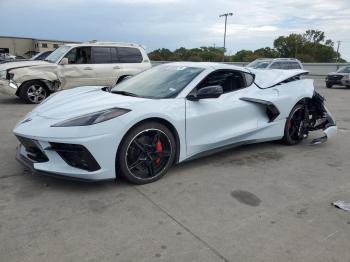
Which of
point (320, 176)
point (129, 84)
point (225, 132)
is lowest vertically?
point (320, 176)

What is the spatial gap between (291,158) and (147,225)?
2.81m

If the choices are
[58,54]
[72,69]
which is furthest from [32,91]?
[58,54]

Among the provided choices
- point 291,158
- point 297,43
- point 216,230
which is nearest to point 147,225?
point 216,230

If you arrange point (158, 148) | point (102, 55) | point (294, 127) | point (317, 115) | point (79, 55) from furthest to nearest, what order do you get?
point (102, 55) < point (79, 55) < point (317, 115) < point (294, 127) < point (158, 148)

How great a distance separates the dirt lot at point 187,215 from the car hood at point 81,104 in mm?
743

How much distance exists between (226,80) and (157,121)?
1427mm

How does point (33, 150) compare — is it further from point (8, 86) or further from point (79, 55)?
point (79, 55)

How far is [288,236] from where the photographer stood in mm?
2941

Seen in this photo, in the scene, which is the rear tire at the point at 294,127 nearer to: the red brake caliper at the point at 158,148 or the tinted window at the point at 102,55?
the red brake caliper at the point at 158,148

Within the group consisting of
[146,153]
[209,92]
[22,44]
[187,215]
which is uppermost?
[22,44]

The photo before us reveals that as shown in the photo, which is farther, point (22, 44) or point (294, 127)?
point (22, 44)

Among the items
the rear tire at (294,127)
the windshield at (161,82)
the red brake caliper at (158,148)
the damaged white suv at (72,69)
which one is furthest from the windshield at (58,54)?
the red brake caliper at (158,148)

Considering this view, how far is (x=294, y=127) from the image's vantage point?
5.77 metres

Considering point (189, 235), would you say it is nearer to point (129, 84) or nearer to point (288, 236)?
point (288, 236)
